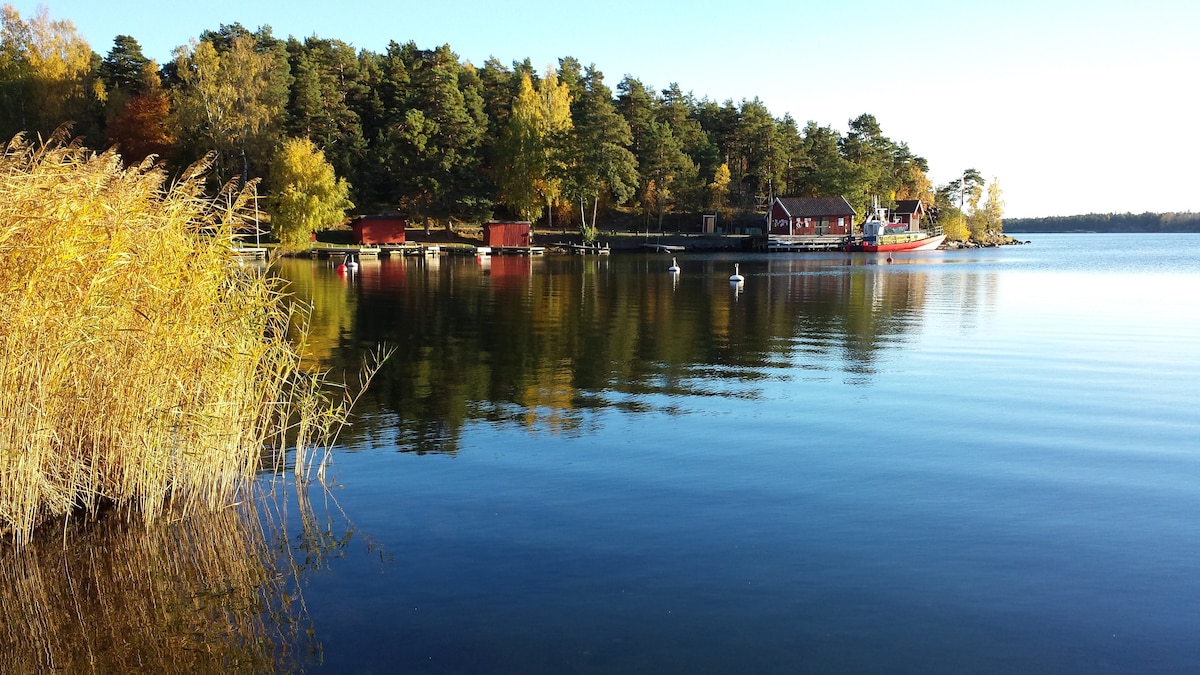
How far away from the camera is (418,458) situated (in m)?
13.5

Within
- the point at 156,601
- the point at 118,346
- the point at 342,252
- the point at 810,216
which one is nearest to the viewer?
the point at 156,601

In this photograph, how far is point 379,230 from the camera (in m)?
87.9

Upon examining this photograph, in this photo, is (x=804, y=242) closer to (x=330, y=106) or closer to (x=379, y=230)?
(x=379, y=230)

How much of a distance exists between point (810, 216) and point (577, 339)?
286 feet

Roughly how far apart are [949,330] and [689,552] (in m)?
22.9

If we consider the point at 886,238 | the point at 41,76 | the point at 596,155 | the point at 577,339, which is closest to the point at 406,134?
the point at 596,155

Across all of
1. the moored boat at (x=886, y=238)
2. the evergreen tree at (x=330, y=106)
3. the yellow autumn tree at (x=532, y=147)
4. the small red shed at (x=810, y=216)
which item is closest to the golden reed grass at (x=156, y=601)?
the evergreen tree at (x=330, y=106)

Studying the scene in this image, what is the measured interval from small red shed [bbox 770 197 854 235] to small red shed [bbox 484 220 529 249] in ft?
106

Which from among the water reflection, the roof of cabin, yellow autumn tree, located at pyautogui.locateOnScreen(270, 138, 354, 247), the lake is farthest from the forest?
the lake

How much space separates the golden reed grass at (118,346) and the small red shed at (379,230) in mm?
78476

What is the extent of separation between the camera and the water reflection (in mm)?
17469

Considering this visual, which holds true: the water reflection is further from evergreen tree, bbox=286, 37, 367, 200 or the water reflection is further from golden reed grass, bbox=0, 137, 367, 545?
evergreen tree, bbox=286, 37, 367, 200

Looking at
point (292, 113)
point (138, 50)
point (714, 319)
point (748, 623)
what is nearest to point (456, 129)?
point (292, 113)

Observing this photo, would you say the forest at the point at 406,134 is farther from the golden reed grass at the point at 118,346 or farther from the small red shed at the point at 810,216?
the golden reed grass at the point at 118,346
